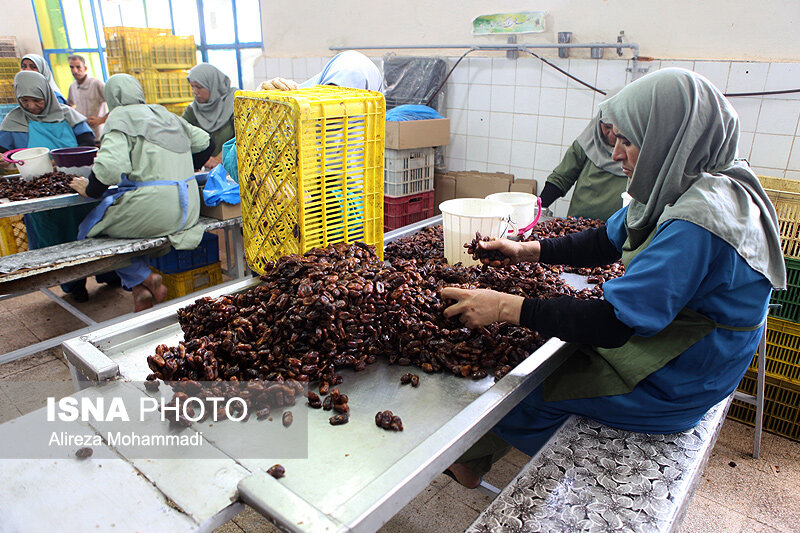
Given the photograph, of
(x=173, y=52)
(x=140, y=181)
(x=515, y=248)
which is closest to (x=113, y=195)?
(x=140, y=181)

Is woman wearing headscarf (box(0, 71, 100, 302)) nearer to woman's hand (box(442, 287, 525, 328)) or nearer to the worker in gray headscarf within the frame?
the worker in gray headscarf

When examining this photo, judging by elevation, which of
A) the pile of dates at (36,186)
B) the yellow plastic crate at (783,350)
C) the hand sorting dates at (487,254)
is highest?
the hand sorting dates at (487,254)

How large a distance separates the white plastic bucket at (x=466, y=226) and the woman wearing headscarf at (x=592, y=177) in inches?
54.5

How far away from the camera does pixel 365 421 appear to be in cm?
157

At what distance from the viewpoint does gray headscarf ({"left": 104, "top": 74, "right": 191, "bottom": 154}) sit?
4031 mm

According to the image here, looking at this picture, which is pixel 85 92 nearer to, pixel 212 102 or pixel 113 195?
pixel 212 102

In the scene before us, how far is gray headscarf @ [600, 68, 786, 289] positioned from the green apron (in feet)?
0.64

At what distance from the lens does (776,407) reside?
3.48 meters

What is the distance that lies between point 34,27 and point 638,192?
52.2ft

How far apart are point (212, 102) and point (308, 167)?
4.44 meters

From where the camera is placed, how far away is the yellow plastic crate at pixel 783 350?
130 inches

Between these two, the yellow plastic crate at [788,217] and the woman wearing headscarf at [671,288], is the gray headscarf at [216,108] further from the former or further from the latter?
the yellow plastic crate at [788,217]

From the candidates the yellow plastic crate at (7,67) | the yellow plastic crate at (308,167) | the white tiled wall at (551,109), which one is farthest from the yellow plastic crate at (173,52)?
the yellow plastic crate at (308,167)

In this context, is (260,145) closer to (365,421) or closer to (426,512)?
(365,421)
